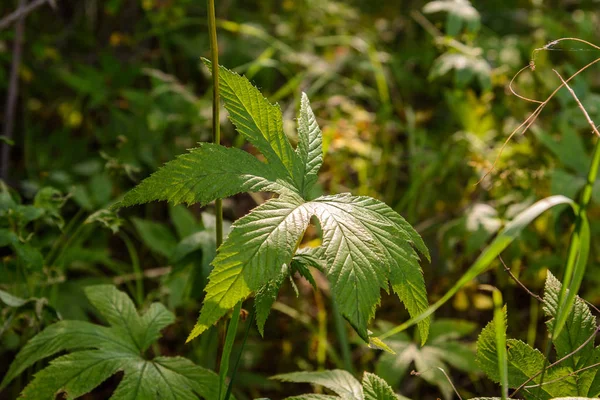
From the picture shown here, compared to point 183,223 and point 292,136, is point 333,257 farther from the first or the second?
point 292,136

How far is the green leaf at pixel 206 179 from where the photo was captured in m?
1.18

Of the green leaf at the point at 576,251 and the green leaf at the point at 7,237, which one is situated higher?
the green leaf at the point at 576,251

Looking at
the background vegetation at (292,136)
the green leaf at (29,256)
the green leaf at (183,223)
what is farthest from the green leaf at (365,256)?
the green leaf at (183,223)

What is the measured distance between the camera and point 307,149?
135cm

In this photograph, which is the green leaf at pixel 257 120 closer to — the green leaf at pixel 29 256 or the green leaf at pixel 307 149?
the green leaf at pixel 307 149

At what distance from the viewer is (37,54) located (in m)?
2.95

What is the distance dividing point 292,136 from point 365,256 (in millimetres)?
1634

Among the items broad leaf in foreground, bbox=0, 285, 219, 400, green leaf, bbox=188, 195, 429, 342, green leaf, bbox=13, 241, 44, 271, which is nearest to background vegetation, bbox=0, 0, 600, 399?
green leaf, bbox=13, 241, 44, 271

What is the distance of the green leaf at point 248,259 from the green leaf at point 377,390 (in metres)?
0.32

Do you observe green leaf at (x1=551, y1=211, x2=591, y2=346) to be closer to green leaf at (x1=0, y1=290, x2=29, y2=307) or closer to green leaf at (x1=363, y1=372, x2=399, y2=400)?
green leaf at (x1=363, y1=372, x2=399, y2=400)

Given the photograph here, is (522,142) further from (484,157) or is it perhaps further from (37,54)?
(37,54)

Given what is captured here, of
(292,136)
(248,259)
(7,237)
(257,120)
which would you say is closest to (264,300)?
(248,259)

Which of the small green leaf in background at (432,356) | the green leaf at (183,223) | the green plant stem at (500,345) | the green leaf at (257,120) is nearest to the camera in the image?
the green plant stem at (500,345)

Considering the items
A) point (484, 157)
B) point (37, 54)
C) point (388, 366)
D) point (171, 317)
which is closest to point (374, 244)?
point (171, 317)
